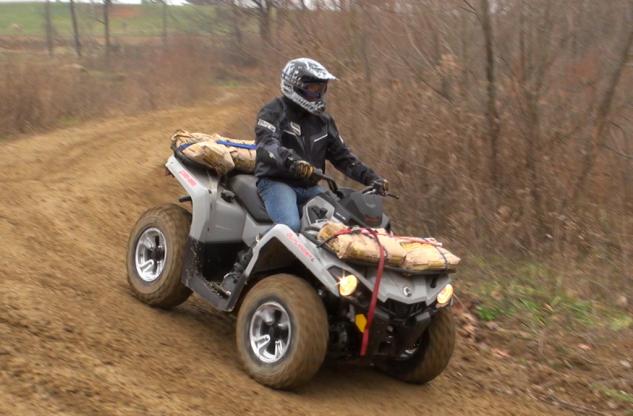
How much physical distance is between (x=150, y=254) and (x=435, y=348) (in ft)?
8.87

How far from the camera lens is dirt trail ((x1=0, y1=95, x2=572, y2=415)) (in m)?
5.00

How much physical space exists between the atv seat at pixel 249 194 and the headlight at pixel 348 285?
127cm

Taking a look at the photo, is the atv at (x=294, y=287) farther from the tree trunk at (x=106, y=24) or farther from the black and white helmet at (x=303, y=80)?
the tree trunk at (x=106, y=24)

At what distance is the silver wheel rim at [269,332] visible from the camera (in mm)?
5956

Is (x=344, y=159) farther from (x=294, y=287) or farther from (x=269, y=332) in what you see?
(x=269, y=332)

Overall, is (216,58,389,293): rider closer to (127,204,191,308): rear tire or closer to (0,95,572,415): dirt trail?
(127,204,191,308): rear tire

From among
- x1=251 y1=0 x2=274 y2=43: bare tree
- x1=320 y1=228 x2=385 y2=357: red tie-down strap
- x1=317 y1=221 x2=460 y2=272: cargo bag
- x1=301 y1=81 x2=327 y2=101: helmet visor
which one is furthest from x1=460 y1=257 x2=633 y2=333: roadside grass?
x1=251 y1=0 x2=274 y2=43: bare tree

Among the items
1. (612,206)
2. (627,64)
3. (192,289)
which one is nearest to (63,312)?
(192,289)

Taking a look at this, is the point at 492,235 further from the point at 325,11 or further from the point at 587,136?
the point at 325,11

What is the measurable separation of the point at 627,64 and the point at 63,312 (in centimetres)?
764

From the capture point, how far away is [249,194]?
697 centimetres

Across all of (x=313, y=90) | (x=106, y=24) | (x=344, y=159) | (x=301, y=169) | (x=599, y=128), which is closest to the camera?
(x=301, y=169)

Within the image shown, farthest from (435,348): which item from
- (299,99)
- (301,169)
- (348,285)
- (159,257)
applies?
(159,257)

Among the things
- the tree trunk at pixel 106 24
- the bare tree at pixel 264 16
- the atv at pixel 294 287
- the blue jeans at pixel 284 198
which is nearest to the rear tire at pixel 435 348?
the atv at pixel 294 287
